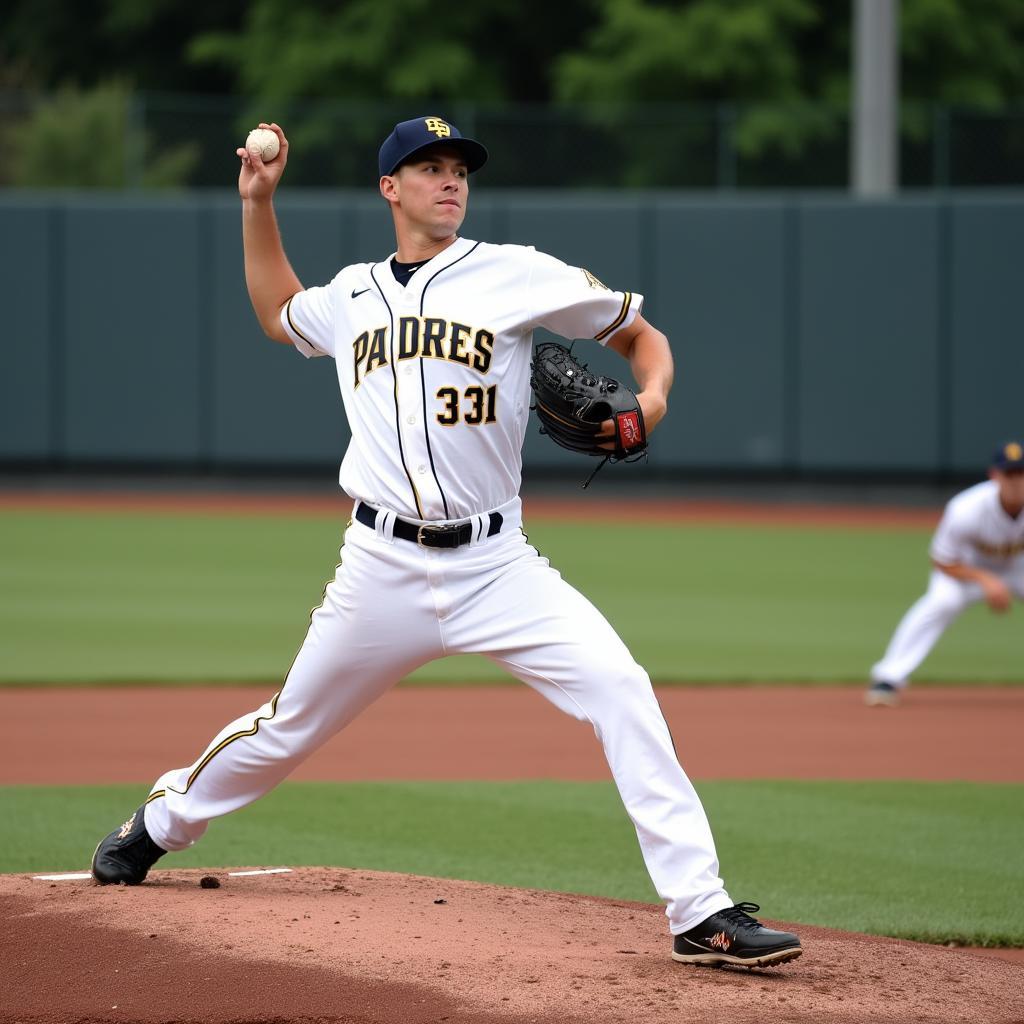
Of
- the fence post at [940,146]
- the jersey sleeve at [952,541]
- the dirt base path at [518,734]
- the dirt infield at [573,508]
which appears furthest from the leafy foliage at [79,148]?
the jersey sleeve at [952,541]

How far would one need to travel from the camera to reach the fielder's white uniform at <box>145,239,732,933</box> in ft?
14.2

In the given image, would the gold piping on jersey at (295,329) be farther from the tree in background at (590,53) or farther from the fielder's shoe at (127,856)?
the tree in background at (590,53)

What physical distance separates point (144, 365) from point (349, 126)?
4321 millimetres

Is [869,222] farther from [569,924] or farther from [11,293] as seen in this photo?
[569,924]

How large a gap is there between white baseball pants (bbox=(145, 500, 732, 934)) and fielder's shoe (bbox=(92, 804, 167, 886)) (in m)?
0.33

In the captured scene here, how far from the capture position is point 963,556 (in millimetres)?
9430

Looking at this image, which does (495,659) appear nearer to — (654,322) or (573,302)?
(573,302)

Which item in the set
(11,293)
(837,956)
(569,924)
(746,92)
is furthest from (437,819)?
(746,92)

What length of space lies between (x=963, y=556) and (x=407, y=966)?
5977mm

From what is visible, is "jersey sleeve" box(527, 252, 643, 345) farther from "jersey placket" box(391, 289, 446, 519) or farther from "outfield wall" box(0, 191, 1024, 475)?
"outfield wall" box(0, 191, 1024, 475)

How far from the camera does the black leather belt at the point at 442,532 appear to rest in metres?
4.41

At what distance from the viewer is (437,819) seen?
21.8ft

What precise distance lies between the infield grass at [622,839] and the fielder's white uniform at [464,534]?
135 centimetres

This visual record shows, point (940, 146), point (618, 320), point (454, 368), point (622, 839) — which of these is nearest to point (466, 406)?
point (454, 368)
